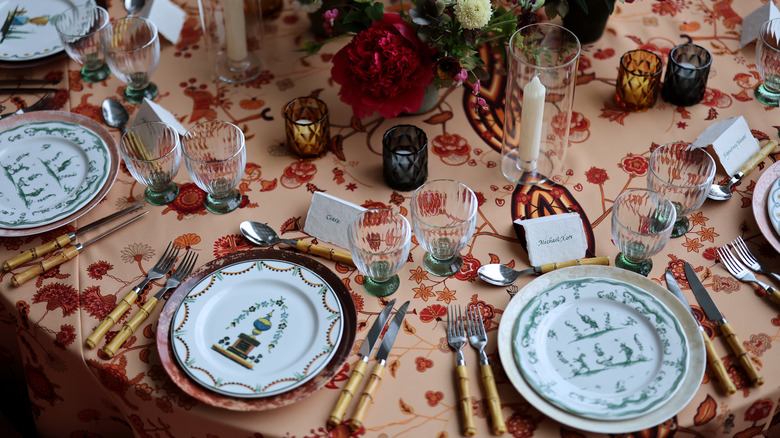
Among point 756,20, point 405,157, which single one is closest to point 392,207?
point 405,157

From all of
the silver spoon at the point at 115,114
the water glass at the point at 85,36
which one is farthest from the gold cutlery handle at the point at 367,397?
the water glass at the point at 85,36

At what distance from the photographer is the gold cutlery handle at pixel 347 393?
1074mm

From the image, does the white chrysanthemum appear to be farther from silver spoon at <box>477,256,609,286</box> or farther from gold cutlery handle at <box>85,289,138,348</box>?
gold cutlery handle at <box>85,289,138,348</box>

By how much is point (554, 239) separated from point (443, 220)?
0.65 ft

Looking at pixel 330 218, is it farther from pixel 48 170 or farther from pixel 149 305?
pixel 48 170

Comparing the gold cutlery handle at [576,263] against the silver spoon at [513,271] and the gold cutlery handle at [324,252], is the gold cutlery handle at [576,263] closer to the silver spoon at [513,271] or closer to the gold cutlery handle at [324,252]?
the silver spoon at [513,271]

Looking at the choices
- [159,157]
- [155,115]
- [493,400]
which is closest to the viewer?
[493,400]

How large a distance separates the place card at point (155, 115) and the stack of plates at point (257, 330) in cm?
39

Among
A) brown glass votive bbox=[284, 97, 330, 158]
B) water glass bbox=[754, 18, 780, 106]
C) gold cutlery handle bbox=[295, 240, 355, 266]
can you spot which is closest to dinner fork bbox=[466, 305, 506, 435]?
gold cutlery handle bbox=[295, 240, 355, 266]

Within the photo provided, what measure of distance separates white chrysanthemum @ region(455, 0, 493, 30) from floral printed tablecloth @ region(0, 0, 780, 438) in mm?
301

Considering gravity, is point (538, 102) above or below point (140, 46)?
above

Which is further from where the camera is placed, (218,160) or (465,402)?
(218,160)

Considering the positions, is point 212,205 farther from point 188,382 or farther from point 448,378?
point 448,378

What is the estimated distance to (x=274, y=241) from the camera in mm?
1339
